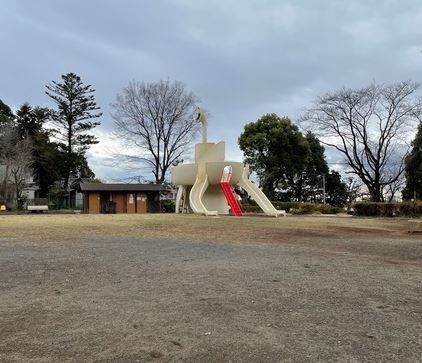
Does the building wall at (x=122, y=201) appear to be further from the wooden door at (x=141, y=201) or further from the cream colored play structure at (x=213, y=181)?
the cream colored play structure at (x=213, y=181)

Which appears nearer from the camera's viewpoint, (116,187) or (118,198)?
(116,187)

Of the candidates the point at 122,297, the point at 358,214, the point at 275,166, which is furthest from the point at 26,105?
the point at 122,297

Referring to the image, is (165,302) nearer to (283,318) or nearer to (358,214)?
(283,318)

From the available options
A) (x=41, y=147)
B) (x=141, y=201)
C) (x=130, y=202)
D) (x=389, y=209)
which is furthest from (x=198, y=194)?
(x=41, y=147)

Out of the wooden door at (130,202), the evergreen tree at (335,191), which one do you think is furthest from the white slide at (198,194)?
the evergreen tree at (335,191)

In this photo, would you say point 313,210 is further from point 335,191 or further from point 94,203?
point 335,191

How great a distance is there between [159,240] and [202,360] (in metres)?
7.68

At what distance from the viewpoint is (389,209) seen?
24.6 meters

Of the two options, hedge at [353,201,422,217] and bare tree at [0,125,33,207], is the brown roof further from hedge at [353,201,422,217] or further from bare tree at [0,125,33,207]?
hedge at [353,201,422,217]

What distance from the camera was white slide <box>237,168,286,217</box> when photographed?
2350 centimetres

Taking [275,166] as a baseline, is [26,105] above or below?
above

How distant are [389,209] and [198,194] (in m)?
11.0

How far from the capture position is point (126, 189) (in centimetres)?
3272

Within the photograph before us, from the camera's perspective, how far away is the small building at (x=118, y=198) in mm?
32312
